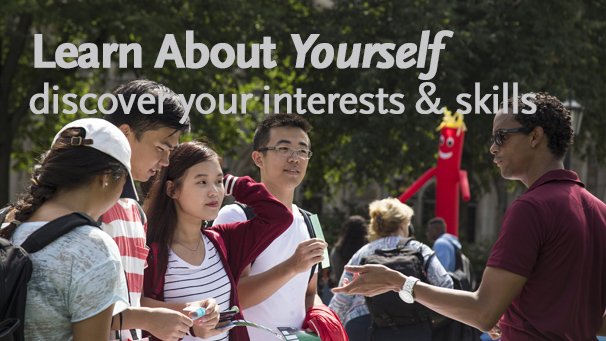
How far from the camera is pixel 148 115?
2.78 m

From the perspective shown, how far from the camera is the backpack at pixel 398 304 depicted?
196 inches

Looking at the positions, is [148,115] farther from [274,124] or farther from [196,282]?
[274,124]

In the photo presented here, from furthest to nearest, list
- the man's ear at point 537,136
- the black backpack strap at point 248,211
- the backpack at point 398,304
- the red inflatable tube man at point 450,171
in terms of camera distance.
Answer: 1. the red inflatable tube man at point 450,171
2. the backpack at point 398,304
3. the black backpack strap at point 248,211
4. the man's ear at point 537,136

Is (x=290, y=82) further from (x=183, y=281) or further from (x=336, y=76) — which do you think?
(x=183, y=281)

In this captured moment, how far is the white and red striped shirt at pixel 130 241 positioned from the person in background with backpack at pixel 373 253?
8.39 feet

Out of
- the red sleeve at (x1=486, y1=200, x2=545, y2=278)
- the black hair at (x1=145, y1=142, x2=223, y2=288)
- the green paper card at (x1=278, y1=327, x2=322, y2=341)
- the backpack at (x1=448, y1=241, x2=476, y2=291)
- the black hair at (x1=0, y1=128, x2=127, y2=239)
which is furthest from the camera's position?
the backpack at (x1=448, y1=241, x2=476, y2=291)

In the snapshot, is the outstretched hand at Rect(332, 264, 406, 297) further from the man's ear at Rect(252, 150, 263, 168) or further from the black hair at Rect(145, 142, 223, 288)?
the man's ear at Rect(252, 150, 263, 168)

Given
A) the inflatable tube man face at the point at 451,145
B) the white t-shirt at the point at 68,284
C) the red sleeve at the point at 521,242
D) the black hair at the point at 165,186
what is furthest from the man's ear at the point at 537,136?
the inflatable tube man face at the point at 451,145

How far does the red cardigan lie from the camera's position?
3166 millimetres

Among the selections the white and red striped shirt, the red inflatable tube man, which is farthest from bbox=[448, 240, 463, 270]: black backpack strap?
the white and red striped shirt

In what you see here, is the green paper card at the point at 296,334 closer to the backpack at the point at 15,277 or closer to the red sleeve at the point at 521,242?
the red sleeve at the point at 521,242

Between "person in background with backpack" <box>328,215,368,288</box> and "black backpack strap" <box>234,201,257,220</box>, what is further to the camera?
"person in background with backpack" <box>328,215,368,288</box>

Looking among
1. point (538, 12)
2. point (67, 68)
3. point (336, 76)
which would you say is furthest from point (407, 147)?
point (67, 68)

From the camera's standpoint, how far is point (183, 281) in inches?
115
